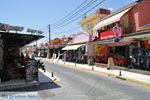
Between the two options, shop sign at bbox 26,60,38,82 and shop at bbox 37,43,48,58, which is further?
shop at bbox 37,43,48,58

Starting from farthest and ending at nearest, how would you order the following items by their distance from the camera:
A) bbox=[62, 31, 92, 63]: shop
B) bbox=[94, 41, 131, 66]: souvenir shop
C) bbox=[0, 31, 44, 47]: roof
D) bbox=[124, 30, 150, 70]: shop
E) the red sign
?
bbox=[62, 31, 92, 63]: shop, bbox=[94, 41, 131, 66]: souvenir shop, the red sign, bbox=[124, 30, 150, 70]: shop, bbox=[0, 31, 44, 47]: roof

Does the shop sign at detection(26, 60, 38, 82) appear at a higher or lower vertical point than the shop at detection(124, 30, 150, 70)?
lower

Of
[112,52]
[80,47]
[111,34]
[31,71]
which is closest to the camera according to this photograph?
[31,71]

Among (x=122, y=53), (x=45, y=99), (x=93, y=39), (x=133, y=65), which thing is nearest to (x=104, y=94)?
(x=45, y=99)

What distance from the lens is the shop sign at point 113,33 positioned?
16.4 metres

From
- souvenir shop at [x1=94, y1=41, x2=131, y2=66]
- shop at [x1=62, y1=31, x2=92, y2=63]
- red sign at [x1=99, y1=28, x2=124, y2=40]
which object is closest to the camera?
red sign at [x1=99, y1=28, x2=124, y2=40]

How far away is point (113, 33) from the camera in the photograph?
1747 centimetres

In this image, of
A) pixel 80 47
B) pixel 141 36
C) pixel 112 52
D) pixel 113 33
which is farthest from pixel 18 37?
pixel 80 47

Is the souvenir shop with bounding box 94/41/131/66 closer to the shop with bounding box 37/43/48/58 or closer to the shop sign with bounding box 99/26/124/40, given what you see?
the shop sign with bounding box 99/26/124/40

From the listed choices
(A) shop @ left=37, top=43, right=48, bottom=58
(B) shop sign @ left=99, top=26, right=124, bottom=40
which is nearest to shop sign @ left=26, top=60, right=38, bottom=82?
(B) shop sign @ left=99, top=26, right=124, bottom=40

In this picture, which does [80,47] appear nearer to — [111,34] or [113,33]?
[111,34]

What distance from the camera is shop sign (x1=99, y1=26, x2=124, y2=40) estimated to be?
1643cm

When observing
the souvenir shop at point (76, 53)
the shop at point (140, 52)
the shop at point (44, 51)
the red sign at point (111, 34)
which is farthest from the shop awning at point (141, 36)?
the shop at point (44, 51)

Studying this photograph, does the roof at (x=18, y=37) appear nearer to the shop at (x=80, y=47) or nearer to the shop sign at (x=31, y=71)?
the shop sign at (x=31, y=71)
